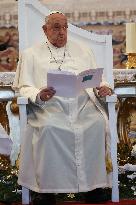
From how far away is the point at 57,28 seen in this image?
425 centimetres

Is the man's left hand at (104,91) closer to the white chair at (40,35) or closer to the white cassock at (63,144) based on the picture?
the white cassock at (63,144)

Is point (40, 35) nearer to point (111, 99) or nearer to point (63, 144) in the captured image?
point (111, 99)

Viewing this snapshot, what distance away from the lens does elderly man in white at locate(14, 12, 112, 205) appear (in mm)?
3832

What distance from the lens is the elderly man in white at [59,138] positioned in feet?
12.6

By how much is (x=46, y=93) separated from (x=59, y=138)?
1.19 feet

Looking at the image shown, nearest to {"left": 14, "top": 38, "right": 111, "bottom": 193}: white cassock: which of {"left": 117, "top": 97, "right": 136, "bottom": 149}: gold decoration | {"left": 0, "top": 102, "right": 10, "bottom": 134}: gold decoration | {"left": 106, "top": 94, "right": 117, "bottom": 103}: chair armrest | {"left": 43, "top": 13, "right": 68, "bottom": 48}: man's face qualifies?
{"left": 106, "top": 94, "right": 117, "bottom": 103}: chair armrest

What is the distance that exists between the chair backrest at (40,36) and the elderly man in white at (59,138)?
0.51 m

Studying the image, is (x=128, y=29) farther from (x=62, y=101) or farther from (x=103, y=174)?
(x=103, y=174)

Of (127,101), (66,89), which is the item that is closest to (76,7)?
(127,101)

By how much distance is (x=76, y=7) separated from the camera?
6855mm

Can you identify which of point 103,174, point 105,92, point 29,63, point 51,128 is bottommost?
point 103,174

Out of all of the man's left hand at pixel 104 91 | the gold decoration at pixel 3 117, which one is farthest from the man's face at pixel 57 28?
the gold decoration at pixel 3 117

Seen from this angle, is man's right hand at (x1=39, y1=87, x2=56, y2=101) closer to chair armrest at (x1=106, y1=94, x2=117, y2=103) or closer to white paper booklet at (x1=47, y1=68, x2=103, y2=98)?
white paper booklet at (x1=47, y1=68, x2=103, y2=98)

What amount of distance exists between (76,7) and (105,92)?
120 inches
